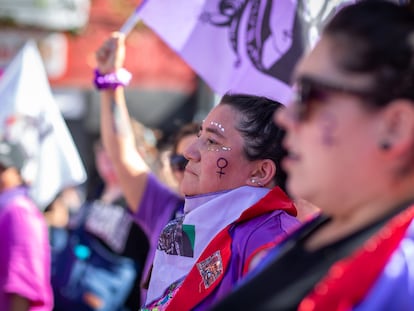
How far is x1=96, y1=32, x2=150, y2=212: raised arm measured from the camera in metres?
3.27

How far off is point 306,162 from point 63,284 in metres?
3.43

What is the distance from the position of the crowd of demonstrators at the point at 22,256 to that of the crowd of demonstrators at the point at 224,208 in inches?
52.6

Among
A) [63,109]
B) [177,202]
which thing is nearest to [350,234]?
[177,202]

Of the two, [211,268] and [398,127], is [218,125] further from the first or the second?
[398,127]

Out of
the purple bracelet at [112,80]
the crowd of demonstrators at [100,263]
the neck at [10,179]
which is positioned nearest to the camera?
the purple bracelet at [112,80]

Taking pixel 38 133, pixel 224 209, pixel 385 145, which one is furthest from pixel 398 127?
pixel 38 133

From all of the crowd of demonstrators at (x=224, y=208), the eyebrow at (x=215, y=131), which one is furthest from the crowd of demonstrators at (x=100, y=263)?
the eyebrow at (x=215, y=131)

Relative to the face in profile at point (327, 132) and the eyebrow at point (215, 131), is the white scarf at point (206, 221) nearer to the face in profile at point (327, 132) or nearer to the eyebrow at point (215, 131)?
the eyebrow at point (215, 131)

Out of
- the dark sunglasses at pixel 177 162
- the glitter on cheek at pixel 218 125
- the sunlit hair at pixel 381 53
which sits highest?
the sunlit hair at pixel 381 53

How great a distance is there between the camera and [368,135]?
1390 mm

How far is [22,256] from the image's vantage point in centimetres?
364

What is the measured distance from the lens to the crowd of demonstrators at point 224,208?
2160 mm

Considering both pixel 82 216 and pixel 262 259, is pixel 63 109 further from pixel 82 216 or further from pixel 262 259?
pixel 262 259

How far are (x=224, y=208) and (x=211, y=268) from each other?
8.8 inches
